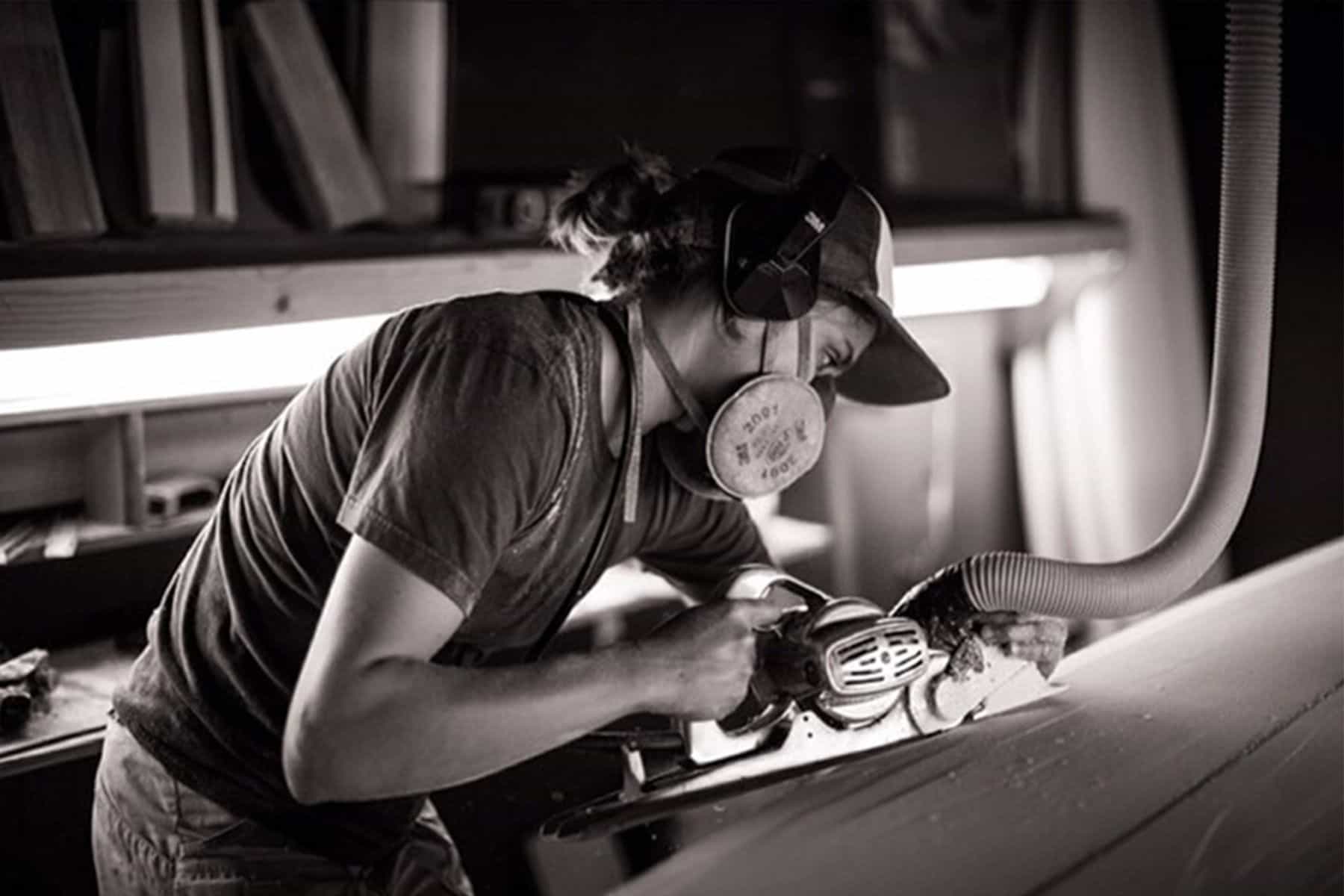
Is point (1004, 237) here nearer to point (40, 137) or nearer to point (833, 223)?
point (833, 223)

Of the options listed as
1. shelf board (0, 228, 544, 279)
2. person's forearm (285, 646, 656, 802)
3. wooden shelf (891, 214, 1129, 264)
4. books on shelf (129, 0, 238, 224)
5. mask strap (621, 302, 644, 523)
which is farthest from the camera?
wooden shelf (891, 214, 1129, 264)

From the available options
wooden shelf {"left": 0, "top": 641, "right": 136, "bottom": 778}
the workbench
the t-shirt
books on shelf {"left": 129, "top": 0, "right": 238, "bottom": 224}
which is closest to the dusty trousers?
the t-shirt

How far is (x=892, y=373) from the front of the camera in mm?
1884

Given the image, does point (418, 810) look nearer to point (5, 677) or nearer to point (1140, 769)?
point (5, 677)

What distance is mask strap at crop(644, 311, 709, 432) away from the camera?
156cm

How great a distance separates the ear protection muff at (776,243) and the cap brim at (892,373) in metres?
0.16

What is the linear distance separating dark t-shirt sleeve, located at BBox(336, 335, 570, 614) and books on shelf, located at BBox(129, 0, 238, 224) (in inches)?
46.3

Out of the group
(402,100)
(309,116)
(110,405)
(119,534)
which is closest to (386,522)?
(110,405)

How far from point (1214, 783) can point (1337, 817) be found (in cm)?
13

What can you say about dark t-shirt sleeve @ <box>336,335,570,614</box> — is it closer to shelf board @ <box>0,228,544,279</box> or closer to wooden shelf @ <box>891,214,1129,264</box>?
shelf board @ <box>0,228,544,279</box>

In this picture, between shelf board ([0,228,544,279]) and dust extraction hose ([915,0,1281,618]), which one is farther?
shelf board ([0,228,544,279])

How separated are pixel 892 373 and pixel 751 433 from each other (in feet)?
1.13

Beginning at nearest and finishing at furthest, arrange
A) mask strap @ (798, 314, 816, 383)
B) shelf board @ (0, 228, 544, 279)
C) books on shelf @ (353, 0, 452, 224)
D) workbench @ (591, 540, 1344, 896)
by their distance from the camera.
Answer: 1. workbench @ (591, 540, 1344, 896)
2. mask strap @ (798, 314, 816, 383)
3. shelf board @ (0, 228, 544, 279)
4. books on shelf @ (353, 0, 452, 224)

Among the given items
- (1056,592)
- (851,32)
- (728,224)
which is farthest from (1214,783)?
(851,32)
